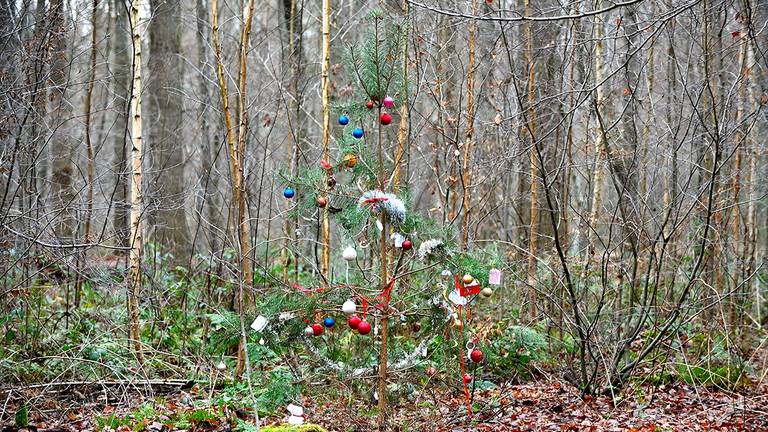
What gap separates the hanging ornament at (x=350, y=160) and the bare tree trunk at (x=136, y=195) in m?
2.55

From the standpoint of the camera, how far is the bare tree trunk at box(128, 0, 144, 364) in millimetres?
6250

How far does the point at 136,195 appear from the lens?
21.5 feet

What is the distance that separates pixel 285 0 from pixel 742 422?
28.4 feet

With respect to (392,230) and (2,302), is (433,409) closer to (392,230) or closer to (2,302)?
(392,230)

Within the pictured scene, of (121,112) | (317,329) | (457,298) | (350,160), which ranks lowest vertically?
(317,329)

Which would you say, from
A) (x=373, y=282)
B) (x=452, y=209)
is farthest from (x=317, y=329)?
(x=452, y=209)

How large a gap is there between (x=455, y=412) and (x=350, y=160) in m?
2.52

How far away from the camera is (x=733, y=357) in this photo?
666cm

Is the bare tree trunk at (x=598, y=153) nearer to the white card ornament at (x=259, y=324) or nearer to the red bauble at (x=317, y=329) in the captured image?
the red bauble at (x=317, y=329)

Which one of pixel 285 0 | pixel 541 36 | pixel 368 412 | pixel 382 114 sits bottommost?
pixel 368 412

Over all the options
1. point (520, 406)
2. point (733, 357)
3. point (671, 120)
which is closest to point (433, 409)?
point (520, 406)

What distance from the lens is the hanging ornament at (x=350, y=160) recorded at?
4527mm

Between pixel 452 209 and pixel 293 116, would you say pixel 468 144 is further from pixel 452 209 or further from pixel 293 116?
pixel 293 116

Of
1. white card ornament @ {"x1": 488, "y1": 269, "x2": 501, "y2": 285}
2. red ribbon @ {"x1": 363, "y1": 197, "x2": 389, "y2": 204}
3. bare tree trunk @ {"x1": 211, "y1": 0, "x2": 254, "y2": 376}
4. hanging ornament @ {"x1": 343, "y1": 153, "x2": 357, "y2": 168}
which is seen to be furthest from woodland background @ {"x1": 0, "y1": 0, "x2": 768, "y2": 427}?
red ribbon @ {"x1": 363, "y1": 197, "x2": 389, "y2": 204}
